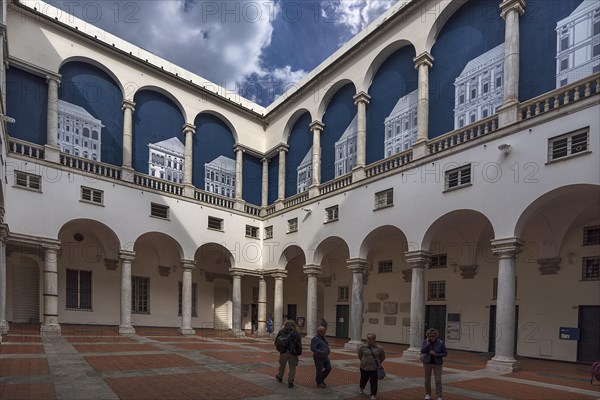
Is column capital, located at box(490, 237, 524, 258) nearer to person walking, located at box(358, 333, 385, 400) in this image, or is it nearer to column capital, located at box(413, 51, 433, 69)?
person walking, located at box(358, 333, 385, 400)

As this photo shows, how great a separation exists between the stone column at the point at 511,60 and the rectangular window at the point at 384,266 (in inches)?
408

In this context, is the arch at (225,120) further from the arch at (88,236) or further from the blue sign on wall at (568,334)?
the blue sign on wall at (568,334)

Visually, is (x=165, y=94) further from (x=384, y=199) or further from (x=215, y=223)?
(x=384, y=199)

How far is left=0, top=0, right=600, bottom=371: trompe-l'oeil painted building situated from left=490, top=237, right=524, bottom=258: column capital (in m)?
0.05

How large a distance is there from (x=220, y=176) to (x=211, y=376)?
15957 mm

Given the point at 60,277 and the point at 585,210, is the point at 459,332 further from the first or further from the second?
the point at 60,277

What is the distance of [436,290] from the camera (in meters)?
19.0

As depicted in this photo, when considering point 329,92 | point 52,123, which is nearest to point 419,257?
point 329,92

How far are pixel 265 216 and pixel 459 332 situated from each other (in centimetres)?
1276

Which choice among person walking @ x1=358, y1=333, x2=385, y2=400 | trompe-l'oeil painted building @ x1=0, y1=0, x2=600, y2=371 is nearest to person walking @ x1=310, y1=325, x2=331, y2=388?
person walking @ x1=358, y1=333, x2=385, y2=400

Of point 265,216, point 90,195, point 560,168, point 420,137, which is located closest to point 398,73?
point 420,137

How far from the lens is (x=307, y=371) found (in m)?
10.8

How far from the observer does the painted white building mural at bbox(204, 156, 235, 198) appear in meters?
23.7

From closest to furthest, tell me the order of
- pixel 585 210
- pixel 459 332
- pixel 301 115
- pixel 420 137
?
pixel 585 210, pixel 420 137, pixel 459 332, pixel 301 115
